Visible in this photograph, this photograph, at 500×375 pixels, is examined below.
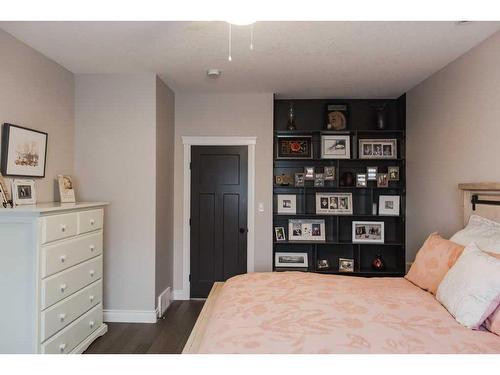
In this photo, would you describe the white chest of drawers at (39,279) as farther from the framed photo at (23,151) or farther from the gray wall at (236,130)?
the gray wall at (236,130)

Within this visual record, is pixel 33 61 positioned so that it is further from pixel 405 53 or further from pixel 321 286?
pixel 405 53

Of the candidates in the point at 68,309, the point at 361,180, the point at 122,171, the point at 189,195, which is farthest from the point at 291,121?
the point at 68,309

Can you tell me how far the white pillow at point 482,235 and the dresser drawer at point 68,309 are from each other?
295 centimetres

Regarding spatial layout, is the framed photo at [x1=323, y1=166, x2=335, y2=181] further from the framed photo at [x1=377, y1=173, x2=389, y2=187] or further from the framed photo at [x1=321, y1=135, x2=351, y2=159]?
the framed photo at [x1=377, y1=173, x2=389, y2=187]

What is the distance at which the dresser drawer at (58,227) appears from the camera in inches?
86.7

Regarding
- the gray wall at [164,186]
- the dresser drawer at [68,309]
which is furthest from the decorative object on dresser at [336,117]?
the dresser drawer at [68,309]

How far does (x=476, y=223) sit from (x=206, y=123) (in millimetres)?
3011

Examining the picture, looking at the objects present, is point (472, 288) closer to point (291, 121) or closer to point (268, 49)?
point (268, 49)

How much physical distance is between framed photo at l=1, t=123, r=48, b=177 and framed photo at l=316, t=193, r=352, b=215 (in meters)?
3.12

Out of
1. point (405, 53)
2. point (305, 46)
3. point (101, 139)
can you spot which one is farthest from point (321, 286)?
point (101, 139)

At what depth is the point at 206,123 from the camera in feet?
13.4
